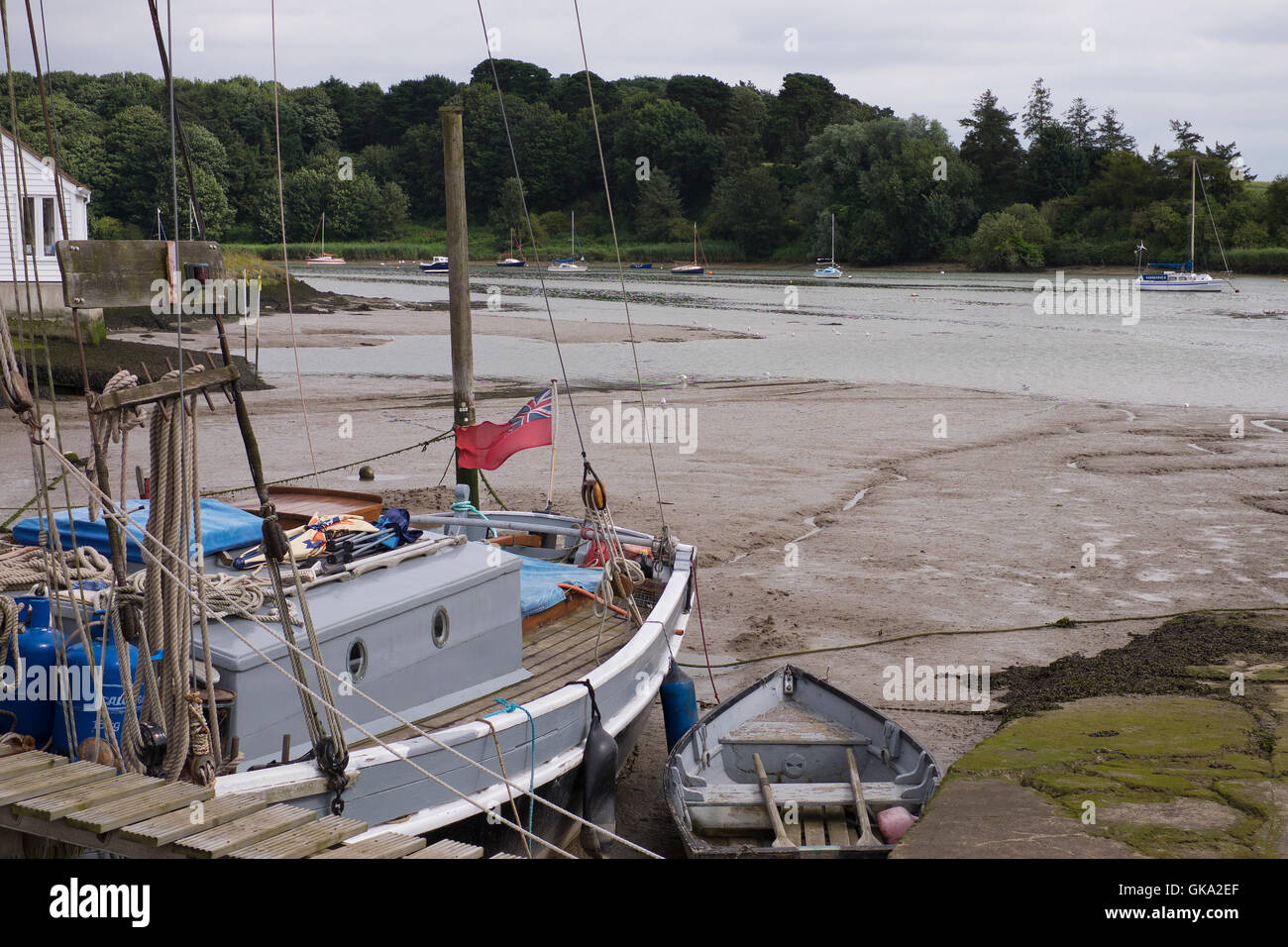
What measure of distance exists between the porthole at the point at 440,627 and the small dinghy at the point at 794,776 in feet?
5.74

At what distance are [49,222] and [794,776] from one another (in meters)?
37.0

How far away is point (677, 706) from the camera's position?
9.27m

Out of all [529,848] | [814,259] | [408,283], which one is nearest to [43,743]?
[529,848]

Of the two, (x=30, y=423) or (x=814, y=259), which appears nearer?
(x=30, y=423)

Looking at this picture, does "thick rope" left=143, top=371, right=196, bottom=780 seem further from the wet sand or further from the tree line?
the tree line

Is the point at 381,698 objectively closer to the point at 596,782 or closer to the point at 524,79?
the point at 596,782

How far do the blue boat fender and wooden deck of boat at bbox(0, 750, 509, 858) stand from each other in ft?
7.76

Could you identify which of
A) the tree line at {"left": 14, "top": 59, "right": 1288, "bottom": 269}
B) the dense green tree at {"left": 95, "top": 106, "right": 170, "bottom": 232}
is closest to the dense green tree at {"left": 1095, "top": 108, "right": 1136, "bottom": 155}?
the tree line at {"left": 14, "top": 59, "right": 1288, "bottom": 269}

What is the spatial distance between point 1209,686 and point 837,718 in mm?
3176

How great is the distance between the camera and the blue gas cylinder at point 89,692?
6.25 metres

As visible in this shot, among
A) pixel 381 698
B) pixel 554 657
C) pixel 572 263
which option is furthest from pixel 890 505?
pixel 572 263

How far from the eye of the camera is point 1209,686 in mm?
9648

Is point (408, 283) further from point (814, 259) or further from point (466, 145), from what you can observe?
point (814, 259)
